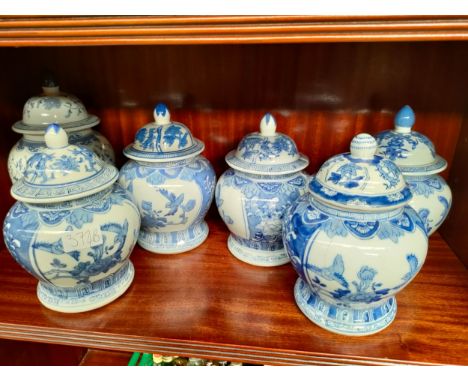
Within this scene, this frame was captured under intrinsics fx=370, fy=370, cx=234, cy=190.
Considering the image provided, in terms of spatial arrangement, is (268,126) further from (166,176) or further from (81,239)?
(81,239)

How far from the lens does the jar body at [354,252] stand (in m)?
0.48

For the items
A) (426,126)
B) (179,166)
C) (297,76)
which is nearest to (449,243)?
(426,126)

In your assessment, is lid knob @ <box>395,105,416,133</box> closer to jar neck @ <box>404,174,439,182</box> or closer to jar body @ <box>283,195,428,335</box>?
jar neck @ <box>404,174,439,182</box>

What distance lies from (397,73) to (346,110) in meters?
0.11

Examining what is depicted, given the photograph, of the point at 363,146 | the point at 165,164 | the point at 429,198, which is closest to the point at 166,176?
the point at 165,164

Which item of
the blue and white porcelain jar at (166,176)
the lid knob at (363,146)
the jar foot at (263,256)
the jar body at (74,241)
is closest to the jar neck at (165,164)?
the blue and white porcelain jar at (166,176)

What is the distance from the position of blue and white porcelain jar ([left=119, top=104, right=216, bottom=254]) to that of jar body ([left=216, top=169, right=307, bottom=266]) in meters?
0.05

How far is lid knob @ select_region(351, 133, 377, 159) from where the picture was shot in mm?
496

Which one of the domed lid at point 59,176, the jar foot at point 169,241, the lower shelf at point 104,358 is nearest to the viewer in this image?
the domed lid at point 59,176

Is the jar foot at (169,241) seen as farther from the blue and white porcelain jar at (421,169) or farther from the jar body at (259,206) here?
the blue and white porcelain jar at (421,169)

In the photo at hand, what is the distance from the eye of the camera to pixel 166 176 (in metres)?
0.68

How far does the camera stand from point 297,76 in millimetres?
733

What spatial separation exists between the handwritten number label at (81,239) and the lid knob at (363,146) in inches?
15.0

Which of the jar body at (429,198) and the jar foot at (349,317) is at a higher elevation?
the jar body at (429,198)
